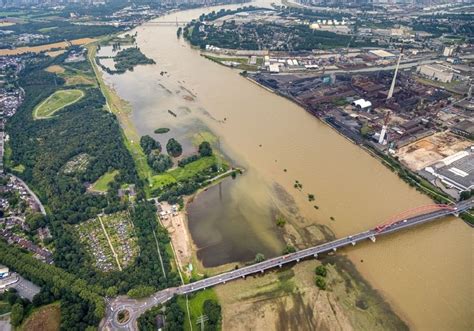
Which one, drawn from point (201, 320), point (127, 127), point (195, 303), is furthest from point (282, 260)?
point (127, 127)

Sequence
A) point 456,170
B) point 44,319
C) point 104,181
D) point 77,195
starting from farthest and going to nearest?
point 456,170 → point 104,181 → point 77,195 → point 44,319

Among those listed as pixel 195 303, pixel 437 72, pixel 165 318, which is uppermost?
pixel 437 72

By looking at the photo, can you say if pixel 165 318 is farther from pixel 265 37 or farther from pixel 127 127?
pixel 265 37

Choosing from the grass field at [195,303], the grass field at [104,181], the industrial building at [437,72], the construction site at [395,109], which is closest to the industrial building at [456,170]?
the construction site at [395,109]

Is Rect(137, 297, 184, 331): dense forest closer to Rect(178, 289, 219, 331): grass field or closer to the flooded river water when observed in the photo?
Rect(178, 289, 219, 331): grass field

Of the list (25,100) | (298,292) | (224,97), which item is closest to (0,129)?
(25,100)

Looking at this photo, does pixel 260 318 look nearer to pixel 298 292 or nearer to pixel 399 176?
pixel 298 292
